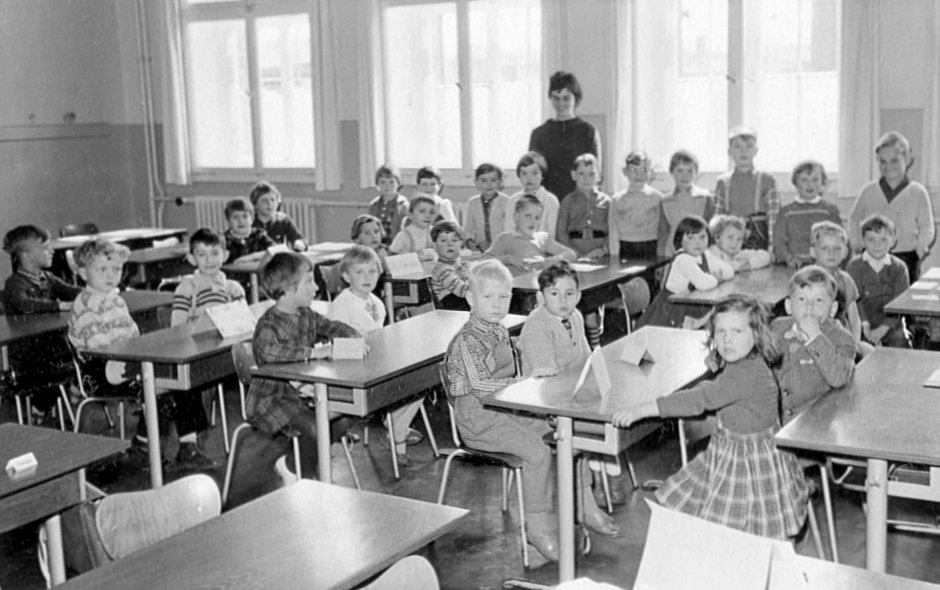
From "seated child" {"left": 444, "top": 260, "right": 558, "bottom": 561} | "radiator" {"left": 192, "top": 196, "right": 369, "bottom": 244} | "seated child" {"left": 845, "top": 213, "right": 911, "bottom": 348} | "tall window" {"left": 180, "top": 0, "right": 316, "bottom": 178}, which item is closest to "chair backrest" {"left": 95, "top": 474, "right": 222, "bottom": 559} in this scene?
"seated child" {"left": 444, "top": 260, "right": 558, "bottom": 561}

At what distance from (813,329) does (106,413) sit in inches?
149

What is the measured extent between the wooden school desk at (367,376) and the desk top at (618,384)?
61 centimetres

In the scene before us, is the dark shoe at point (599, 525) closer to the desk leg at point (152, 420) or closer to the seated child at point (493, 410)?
the seated child at point (493, 410)

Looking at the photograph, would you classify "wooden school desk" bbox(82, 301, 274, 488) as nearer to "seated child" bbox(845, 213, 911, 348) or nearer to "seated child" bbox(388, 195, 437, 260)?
"seated child" bbox(388, 195, 437, 260)

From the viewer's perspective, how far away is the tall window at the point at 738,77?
802 cm

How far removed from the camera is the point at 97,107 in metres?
11.2

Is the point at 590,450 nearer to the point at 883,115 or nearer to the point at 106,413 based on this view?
the point at 106,413

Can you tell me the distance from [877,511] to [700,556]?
1371 mm

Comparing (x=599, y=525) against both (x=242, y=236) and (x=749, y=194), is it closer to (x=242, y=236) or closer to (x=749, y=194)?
(x=749, y=194)

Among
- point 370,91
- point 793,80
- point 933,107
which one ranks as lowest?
point 933,107

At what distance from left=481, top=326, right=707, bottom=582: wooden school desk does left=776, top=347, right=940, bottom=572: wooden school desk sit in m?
0.56

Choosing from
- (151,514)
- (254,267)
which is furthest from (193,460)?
(151,514)

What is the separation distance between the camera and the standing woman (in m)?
8.00

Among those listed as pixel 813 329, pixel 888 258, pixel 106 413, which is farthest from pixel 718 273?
pixel 106 413
